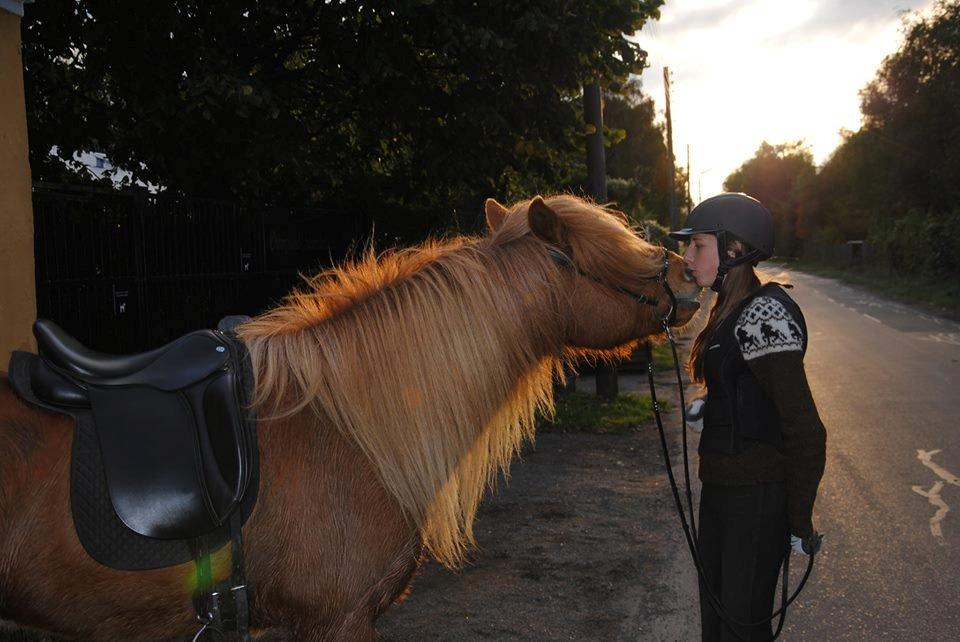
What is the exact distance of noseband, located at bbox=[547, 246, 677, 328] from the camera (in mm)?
2484

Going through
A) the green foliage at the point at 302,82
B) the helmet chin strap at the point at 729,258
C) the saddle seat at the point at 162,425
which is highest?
the green foliage at the point at 302,82

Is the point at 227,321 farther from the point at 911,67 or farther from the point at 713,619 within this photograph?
the point at 911,67

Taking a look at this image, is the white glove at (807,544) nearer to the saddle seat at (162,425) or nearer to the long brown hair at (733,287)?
the long brown hair at (733,287)

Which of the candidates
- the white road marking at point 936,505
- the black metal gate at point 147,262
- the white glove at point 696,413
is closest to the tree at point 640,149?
the black metal gate at point 147,262

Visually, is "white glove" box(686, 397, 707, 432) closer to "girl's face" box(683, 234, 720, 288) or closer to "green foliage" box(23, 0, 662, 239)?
"girl's face" box(683, 234, 720, 288)

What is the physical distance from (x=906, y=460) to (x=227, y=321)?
6.16 meters

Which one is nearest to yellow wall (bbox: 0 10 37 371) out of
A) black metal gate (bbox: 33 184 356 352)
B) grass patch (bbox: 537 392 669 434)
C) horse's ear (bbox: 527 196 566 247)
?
black metal gate (bbox: 33 184 356 352)

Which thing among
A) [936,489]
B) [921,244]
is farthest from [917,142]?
[936,489]

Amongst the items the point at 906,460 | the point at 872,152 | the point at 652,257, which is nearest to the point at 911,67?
the point at 872,152

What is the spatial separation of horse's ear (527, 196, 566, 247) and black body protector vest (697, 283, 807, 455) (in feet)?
2.03

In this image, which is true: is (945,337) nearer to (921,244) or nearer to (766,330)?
(766,330)

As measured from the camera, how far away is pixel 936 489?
5727 mm

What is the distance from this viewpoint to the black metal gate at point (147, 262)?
5203 mm

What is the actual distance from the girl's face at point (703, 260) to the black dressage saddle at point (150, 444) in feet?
5.06
